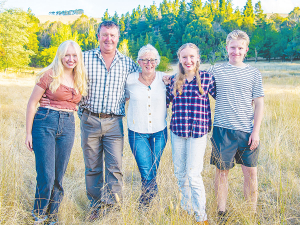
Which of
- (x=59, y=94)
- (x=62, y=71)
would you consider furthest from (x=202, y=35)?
(x=59, y=94)

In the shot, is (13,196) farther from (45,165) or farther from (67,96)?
(67,96)

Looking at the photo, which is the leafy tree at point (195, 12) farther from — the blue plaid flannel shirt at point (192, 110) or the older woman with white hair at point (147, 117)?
the blue plaid flannel shirt at point (192, 110)

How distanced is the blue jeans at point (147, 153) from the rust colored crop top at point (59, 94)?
82 cm

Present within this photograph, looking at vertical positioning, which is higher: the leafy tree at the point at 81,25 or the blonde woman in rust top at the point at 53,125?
the leafy tree at the point at 81,25

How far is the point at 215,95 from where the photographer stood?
106 inches

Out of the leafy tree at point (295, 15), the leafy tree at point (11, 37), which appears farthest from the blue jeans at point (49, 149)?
the leafy tree at point (295, 15)

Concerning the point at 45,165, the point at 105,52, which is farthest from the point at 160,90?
the point at 45,165

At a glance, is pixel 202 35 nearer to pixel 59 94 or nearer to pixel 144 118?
pixel 144 118

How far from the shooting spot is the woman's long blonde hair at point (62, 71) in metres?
2.45

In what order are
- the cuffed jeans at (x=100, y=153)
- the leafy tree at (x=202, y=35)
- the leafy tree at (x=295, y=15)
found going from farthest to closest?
the leafy tree at (x=295, y=15), the leafy tree at (x=202, y=35), the cuffed jeans at (x=100, y=153)

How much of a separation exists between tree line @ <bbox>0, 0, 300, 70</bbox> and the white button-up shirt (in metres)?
20.5

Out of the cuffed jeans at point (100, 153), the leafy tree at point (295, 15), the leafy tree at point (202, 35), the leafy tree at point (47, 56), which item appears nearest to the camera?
the cuffed jeans at point (100, 153)

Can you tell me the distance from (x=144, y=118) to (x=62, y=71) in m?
1.06

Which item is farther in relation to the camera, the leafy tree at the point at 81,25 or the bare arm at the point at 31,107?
the leafy tree at the point at 81,25
